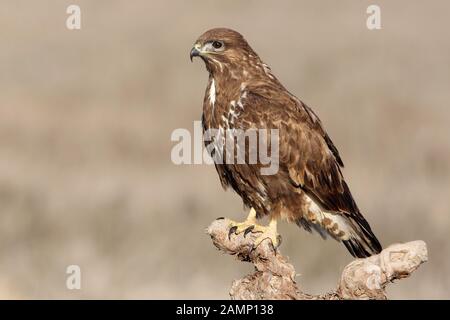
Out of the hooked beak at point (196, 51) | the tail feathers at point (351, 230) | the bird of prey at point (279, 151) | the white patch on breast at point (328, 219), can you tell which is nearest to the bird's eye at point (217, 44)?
the bird of prey at point (279, 151)

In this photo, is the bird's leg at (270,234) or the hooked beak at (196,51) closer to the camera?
the bird's leg at (270,234)

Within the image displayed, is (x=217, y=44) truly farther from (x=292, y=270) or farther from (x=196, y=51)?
(x=292, y=270)

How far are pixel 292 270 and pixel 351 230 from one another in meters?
1.64

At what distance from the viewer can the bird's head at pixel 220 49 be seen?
10664mm

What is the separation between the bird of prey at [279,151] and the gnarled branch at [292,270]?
42 centimetres

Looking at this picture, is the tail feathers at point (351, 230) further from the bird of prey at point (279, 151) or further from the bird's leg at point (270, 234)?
the bird's leg at point (270, 234)

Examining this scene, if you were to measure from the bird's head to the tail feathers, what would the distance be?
56.1 inches

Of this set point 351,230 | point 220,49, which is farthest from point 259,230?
point 220,49

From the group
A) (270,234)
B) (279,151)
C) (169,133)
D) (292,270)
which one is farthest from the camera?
(169,133)

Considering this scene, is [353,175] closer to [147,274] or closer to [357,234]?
[147,274]

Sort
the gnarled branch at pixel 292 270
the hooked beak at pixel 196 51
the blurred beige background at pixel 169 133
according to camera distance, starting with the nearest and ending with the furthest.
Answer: the gnarled branch at pixel 292 270
the hooked beak at pixel 196 51
the blurred beige background at pixel 169 133

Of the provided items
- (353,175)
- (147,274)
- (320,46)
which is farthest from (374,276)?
(320,46)

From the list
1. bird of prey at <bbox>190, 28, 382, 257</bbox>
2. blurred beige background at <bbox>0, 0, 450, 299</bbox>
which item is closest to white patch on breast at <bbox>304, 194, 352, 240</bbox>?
bird of prey at <bbox>190, 28, 382, 257</bbox>

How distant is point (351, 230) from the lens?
35.6 feet
